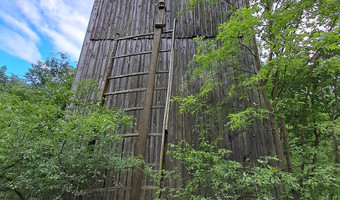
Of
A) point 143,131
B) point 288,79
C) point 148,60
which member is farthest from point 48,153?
point 288,79

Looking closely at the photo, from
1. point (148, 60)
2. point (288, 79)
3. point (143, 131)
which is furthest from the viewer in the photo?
point (148, 60)

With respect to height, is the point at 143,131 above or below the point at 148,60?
below

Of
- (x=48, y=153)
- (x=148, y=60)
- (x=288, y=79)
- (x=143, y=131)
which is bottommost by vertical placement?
(x=48, y=153)

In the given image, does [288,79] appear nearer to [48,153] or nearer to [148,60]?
[148,60]

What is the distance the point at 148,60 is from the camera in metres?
5.67

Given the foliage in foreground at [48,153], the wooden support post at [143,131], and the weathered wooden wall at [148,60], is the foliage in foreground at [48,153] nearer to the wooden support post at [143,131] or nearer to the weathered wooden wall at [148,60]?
the wooden support post at [143,131]

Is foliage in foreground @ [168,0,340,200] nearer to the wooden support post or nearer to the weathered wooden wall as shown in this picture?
the weathered wooden wall

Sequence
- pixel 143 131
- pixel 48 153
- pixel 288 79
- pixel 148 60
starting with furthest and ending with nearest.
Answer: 1. pixel 148 60
2. pixel 288 79
3. pixel 143 131
4. pixel 48 153

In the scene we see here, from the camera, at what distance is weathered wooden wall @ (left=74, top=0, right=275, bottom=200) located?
4.48 meters

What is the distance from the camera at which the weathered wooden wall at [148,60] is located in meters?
4.48

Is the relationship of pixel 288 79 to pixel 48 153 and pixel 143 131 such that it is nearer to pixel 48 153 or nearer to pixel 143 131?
pixel 143 131

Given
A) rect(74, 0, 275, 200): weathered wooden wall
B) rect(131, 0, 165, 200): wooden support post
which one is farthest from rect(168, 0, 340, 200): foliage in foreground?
rect(131, 0, 165, 200): wooden support post

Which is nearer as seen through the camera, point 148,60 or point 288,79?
point 288,79

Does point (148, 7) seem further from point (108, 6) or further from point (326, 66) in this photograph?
point (326, 66)
